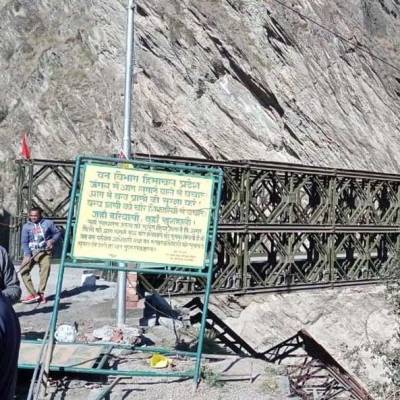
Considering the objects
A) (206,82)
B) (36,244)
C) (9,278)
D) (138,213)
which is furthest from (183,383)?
(206,82)

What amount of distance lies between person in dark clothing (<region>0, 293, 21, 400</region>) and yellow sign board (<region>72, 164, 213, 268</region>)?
335 cm

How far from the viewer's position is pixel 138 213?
229 inches

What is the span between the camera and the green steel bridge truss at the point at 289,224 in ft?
42.2

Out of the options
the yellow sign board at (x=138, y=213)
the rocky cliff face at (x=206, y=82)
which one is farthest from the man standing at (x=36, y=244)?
the rocky cliff face at (x=206, y=82)

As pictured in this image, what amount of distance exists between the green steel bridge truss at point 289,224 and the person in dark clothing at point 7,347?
8526 millimetres

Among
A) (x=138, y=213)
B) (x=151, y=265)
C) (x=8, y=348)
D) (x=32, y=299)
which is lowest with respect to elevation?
(x=32, y=299)

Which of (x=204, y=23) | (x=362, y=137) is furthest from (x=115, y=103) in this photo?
(x=362, y=137)

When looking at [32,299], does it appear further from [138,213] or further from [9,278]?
[9,278]

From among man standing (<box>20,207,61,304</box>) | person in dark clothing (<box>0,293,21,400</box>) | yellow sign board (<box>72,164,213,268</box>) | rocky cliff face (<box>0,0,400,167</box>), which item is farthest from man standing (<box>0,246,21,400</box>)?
rocky cliff face (<box>0,0,400,167</box>)

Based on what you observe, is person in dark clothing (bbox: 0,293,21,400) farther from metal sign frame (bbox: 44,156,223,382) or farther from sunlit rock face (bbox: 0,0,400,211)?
sunlit rock face (bbox: 0,0,400,211)

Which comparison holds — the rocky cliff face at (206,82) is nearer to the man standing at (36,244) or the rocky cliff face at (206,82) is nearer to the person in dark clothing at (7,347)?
the man standing at (36,244)

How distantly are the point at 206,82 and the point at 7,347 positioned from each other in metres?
20.7

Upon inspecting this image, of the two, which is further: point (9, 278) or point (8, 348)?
point (9, 278)

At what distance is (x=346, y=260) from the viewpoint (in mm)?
16016
